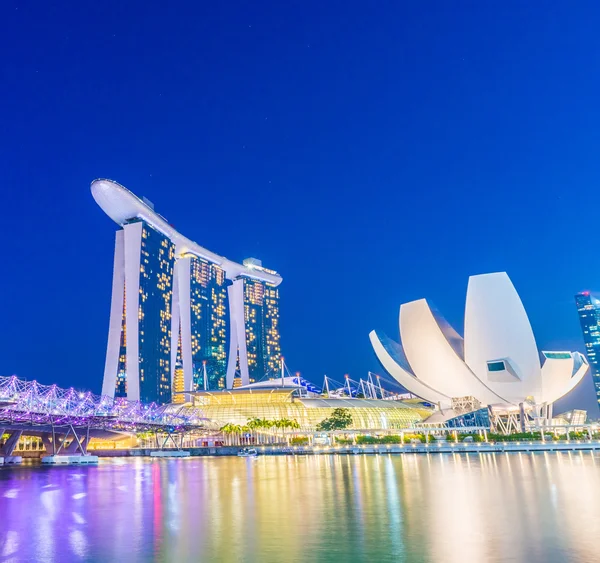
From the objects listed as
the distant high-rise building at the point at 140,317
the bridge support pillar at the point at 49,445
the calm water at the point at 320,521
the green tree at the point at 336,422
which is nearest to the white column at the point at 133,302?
the distant high-rise building at the point at 140,317

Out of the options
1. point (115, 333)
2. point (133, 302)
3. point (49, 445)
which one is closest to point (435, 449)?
point (49, 445)

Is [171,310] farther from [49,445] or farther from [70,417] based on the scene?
[70,417]

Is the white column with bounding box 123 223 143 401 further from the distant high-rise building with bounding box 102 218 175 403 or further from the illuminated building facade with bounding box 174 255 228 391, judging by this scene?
the illuminated building facade with bounding box 174 255 228 391

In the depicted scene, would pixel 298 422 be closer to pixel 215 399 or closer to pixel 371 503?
pixel 215 399

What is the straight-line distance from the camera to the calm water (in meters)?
9.87

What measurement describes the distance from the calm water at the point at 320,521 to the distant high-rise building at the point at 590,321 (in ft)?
522

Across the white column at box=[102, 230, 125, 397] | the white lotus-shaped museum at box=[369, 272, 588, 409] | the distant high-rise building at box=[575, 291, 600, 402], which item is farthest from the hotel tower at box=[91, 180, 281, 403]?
the distant high-rise building at box=[575, 291, 600, 402]

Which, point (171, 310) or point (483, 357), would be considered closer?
point (483, 357)

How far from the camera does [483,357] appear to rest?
62.7m

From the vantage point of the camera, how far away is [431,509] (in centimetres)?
1436

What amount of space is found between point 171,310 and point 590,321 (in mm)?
127532

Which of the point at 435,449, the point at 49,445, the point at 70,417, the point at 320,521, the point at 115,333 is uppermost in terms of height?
the point at 115,333

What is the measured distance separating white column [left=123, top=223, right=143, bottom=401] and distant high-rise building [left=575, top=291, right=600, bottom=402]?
430 ft

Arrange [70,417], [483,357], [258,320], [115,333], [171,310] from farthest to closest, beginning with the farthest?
1. [258,320]
2. [171,310]
3. [115,333]
4. [483,357]
5. [70,417]
